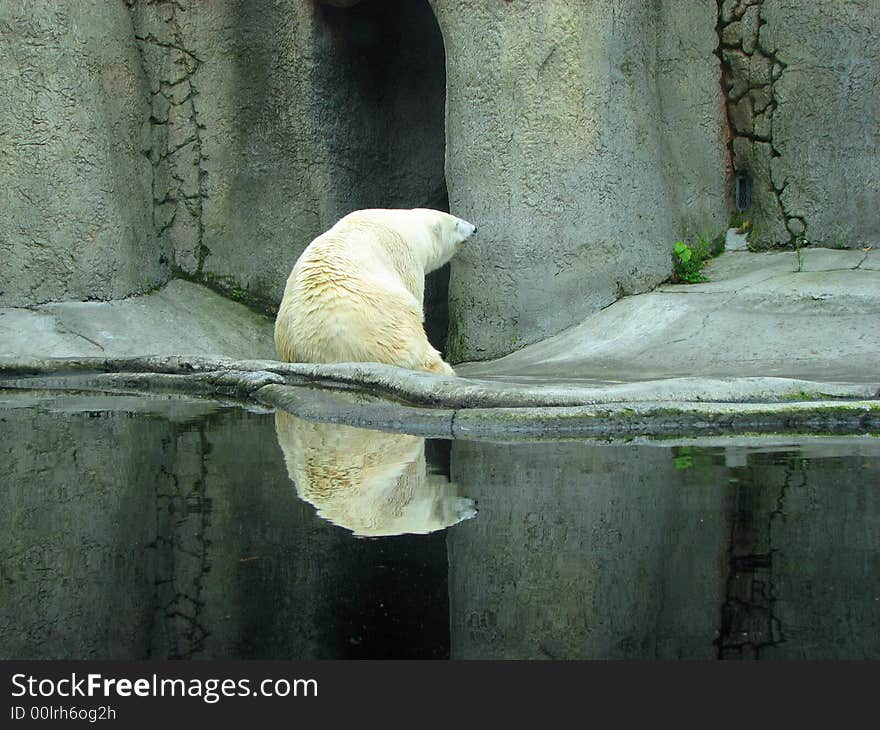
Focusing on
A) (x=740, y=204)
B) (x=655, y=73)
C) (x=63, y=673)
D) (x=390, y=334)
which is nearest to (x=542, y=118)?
(x=655, y=73)

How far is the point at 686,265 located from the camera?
883 centimetres

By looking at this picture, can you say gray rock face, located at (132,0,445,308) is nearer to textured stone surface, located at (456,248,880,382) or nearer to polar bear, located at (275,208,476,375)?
textured stone surface, located at (456,248,880,382)

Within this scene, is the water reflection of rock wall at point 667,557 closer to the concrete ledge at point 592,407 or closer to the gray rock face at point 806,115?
the concrete ledge at point 592,407

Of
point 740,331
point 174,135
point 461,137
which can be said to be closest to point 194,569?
point 740,331

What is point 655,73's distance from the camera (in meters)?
9.22

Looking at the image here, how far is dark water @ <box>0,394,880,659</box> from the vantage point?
2.52 meters

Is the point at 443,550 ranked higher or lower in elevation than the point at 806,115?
lower

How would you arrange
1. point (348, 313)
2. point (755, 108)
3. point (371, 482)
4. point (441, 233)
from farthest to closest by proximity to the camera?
1. point (755, 108)
2. point (441, 233)
3. point (348, 313)
4. point (371, 482)

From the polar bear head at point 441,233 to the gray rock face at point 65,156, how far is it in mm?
2727

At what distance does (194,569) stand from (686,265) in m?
6.44

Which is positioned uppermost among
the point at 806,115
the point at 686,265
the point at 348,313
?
the point at 806,115

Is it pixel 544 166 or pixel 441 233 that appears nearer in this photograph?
pixel 441 233

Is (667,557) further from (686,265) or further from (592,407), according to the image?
(686,265)

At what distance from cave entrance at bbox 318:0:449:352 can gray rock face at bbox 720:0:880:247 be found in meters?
2.82
